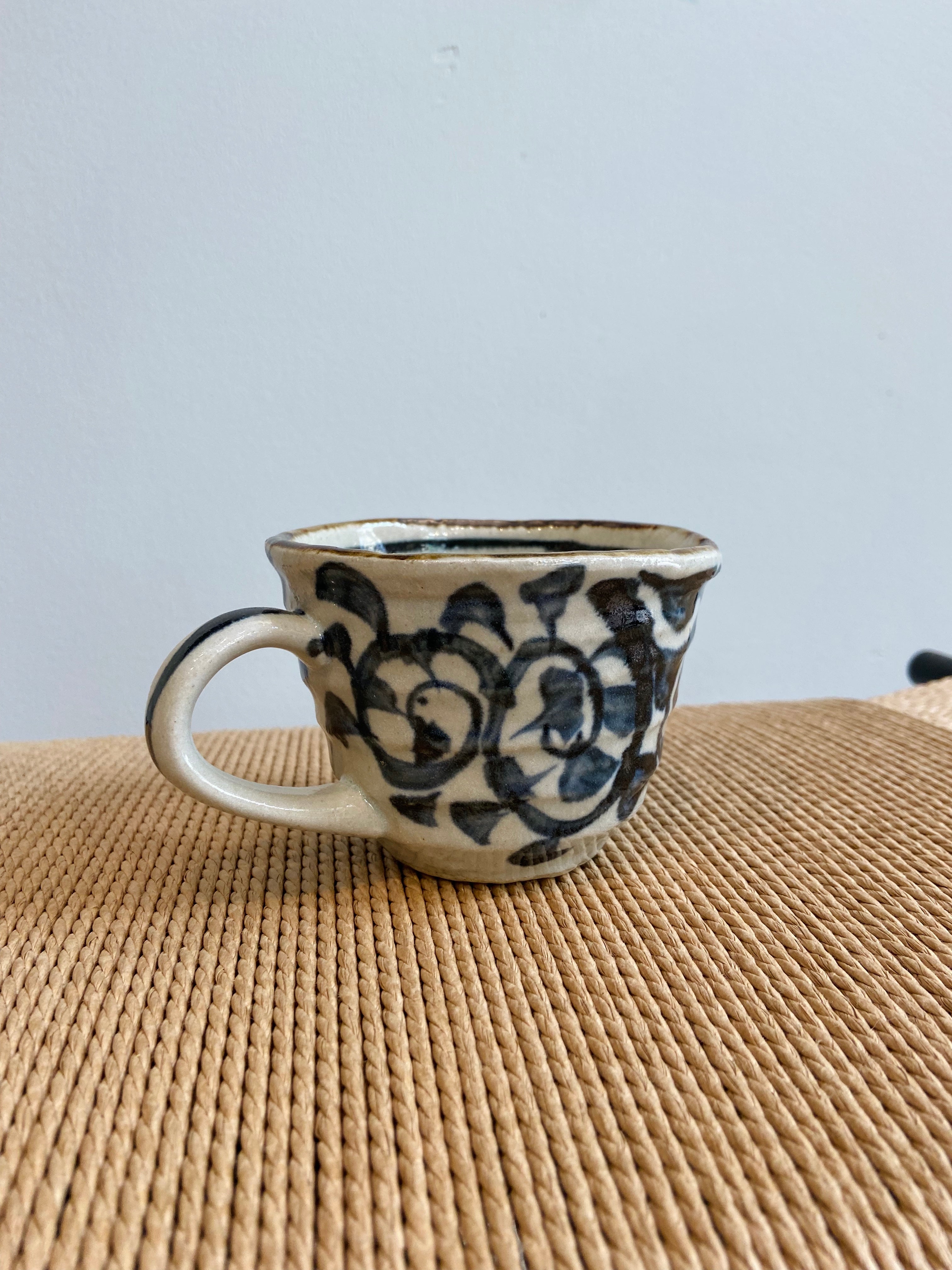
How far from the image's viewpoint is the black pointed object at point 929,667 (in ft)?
1.75

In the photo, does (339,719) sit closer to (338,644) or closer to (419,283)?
(338,644)

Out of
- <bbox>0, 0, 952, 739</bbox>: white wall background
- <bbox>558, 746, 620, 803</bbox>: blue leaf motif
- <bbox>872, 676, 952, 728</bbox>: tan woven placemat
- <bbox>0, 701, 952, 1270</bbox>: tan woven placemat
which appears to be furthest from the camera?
<bbox>0, 0, 952, 739</bbox>: white wall background

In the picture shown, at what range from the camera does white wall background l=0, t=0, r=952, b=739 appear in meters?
0.67

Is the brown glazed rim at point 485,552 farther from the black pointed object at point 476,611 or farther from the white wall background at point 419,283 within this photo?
the white wall background at point 419,283

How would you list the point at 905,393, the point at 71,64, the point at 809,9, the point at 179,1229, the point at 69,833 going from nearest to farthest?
1. the point at 179,1229
2. the point at 69,833
3. the point at 71,64
4. the point at 809,9
5. the point at 905,393

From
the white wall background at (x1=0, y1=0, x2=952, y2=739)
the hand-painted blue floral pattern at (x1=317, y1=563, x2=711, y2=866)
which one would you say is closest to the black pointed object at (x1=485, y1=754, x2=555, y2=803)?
the hand-painted blue floral pattern at (x1=317, y1=563, x2=711, y2=866)

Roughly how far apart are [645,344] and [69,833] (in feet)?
2.05

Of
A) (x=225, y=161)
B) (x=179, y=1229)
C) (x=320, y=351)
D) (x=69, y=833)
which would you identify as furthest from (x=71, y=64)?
(x=179, y=1229)

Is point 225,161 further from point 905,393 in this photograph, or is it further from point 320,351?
point 905,393

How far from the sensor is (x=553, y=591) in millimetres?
246

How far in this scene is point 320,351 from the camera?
0.73 m

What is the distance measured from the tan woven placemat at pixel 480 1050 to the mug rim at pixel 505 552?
4.1 inches

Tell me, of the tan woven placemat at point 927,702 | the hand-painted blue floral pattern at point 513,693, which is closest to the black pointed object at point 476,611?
the hand-painted blue floral pattern at point 513,693

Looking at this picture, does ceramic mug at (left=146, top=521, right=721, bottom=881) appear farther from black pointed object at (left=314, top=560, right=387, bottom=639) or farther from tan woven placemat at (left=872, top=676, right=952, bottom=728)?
tan woven placemat at (left=872, top=676, right=952, bottom=728)
